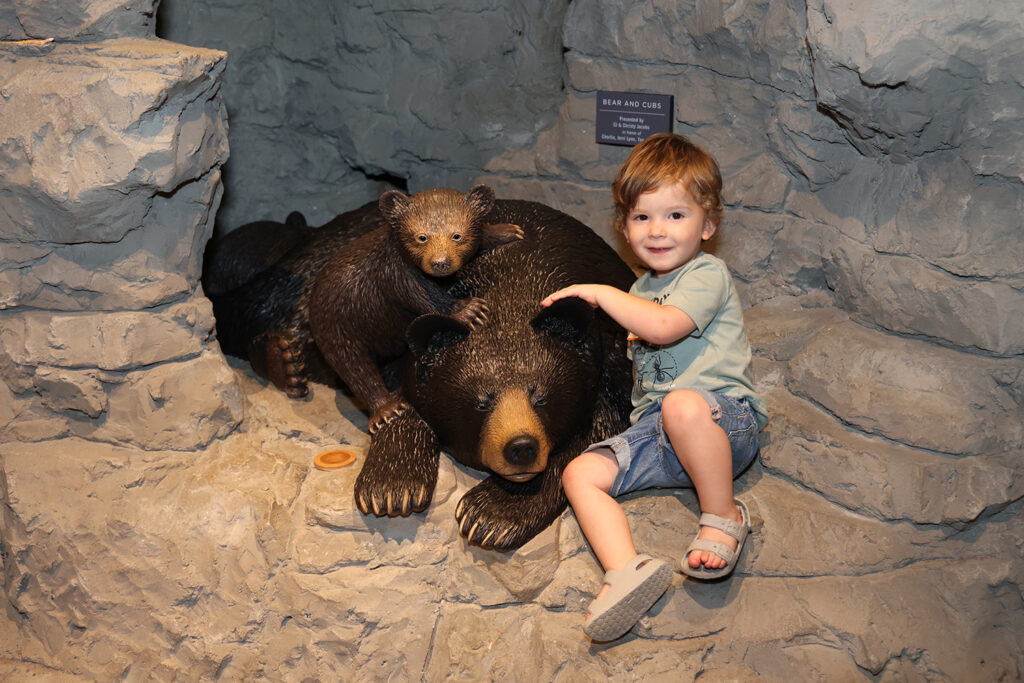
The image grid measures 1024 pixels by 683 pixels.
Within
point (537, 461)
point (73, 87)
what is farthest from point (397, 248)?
point (73, 87)

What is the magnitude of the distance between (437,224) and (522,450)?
0.90 m

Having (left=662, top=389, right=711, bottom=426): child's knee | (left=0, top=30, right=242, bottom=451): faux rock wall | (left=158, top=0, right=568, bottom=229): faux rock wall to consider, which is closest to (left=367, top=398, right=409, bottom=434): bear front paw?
(left=0, top=30, right=242, bottom=451): faux rock wall

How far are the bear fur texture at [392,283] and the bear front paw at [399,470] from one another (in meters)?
0.11

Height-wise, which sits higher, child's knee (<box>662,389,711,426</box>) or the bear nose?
child's knee (<box>662,389,711,426</box>)

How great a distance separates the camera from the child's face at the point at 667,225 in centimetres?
318

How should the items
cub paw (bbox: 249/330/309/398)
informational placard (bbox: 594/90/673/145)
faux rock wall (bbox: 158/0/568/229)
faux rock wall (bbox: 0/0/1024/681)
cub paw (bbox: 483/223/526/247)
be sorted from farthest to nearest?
1. faux rock wall (bbox: 158/0/568/229)
2. informational placard (bbox: 594/90/673/145)
3. cub paw (bbox: 249/330/309/398)
4. cub paw (bbox: 483/223/526/247)
5. faux rock wall (bbox: 0/0/1024/681)

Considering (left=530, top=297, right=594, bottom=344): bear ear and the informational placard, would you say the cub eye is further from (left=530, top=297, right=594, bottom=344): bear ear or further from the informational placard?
the informational placard

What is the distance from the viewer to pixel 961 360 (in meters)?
3.41

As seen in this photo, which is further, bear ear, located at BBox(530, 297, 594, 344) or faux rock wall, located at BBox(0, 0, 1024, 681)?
bear ear, located at BBox(530, 297, 594, 344)

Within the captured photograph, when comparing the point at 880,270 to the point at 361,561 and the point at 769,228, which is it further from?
the point at 361,561

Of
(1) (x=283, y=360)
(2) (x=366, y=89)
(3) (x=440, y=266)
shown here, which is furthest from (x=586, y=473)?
(2) (x=366, y=89)

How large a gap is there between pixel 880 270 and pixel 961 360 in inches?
19.4

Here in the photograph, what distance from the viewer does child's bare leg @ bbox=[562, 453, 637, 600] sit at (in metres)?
2.99

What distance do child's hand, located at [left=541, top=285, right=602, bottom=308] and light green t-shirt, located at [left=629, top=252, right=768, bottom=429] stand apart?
0.25 meters
